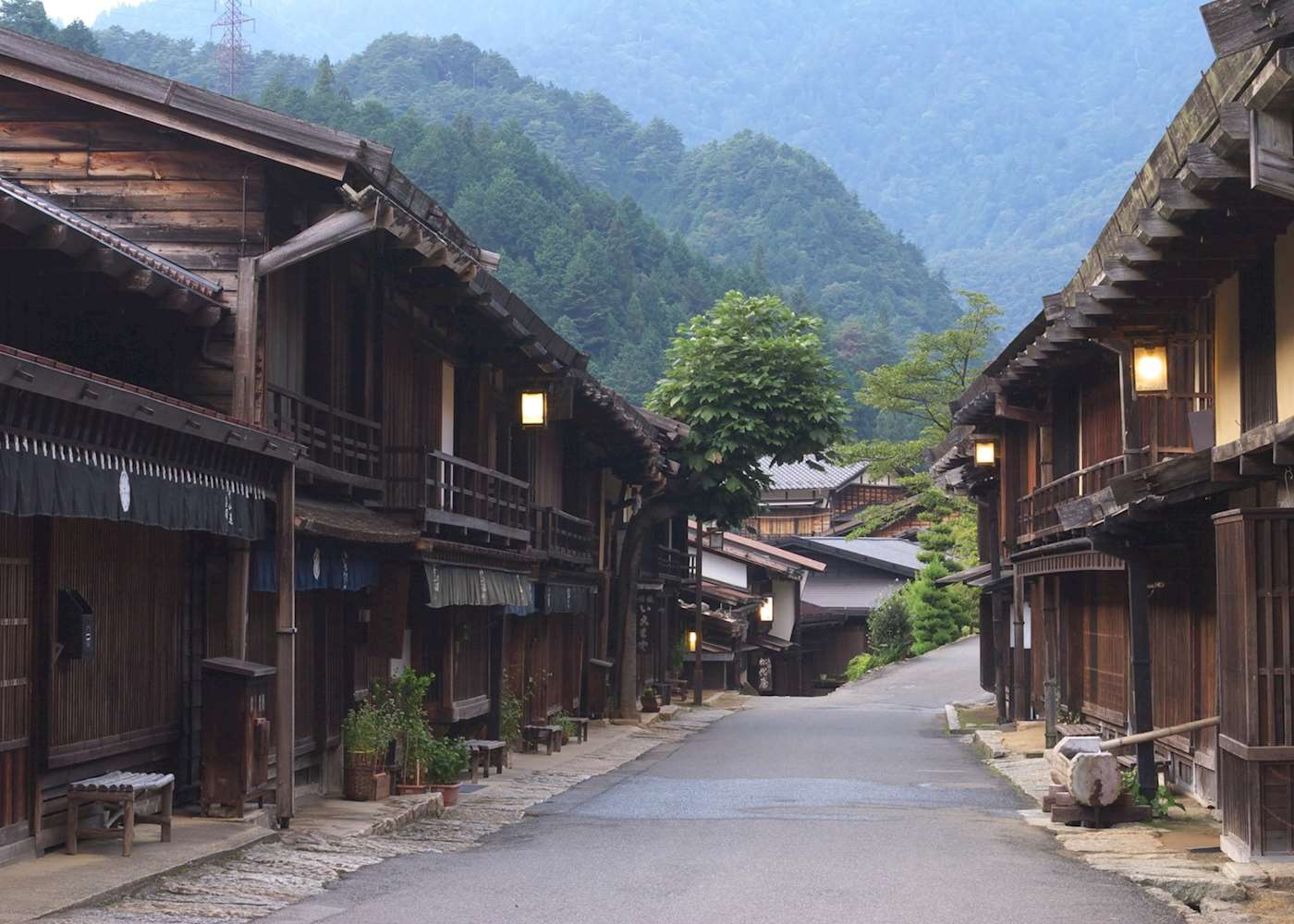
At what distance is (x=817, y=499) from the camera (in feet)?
296

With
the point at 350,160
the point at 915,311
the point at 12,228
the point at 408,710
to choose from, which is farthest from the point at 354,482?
the point at 915,311

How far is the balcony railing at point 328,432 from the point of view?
51.9 ft

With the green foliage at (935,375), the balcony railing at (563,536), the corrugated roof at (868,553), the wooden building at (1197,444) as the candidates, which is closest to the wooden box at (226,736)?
the wooden building at (1197,444)

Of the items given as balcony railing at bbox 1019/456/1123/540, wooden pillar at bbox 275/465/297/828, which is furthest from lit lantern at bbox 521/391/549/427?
wooden pillar at bbox 275/465/297/828

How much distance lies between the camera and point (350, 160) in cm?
1561

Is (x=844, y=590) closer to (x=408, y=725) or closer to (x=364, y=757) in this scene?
(x=408, y=725)

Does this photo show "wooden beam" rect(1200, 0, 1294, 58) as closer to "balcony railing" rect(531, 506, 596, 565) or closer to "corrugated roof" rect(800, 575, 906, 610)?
"balcony railing" rect(531, 506, 596, 565)

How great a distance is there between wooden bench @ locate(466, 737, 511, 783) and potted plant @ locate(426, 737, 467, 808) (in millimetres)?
2262

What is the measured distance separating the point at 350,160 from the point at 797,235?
148 meters

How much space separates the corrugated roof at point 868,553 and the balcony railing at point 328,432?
48475 mm

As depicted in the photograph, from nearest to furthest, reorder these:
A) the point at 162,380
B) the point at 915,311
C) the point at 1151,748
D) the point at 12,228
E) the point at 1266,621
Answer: the point at 12,228 < the point at 1266,621 < the point at 162,380 < the point at 1151,748 < the point at 915,311

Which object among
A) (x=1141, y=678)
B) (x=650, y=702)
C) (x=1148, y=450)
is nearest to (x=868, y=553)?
(x=650, y=702)

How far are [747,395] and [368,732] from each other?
64.4 ft

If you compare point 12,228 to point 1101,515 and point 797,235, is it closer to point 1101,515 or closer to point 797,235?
point 1101,515
